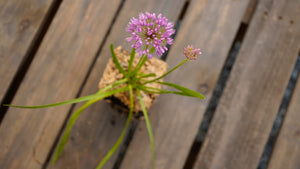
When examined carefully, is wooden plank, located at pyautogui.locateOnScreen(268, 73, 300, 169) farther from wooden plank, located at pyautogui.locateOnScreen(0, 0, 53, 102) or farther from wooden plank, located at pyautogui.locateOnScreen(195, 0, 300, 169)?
wooden plank, located at pyautogui.locateOnScreen(0, 0, 53, 102)

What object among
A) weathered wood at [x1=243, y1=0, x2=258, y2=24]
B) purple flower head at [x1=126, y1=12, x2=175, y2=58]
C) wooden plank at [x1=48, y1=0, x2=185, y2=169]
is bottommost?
wooden plank at [x1=48, y1=0, x2=185, y2=169]

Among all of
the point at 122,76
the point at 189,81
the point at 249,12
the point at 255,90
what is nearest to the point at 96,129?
the point at 122,76

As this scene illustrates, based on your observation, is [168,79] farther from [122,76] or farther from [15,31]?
[15,31]

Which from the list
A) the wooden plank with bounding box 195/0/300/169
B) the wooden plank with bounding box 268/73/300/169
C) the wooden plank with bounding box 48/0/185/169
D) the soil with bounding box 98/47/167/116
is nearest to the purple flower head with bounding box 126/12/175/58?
the soil with bounding box 98/47/167/116

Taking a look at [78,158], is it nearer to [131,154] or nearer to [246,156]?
[131,154]

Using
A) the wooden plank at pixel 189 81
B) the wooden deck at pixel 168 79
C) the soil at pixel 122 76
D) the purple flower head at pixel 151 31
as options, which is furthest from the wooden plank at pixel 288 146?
the purple flower head at pixel 151 31

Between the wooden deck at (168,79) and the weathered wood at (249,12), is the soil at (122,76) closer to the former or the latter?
the wooden deck at (168,79)

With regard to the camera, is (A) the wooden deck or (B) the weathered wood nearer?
(A) the wooden deck

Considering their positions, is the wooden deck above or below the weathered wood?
below
